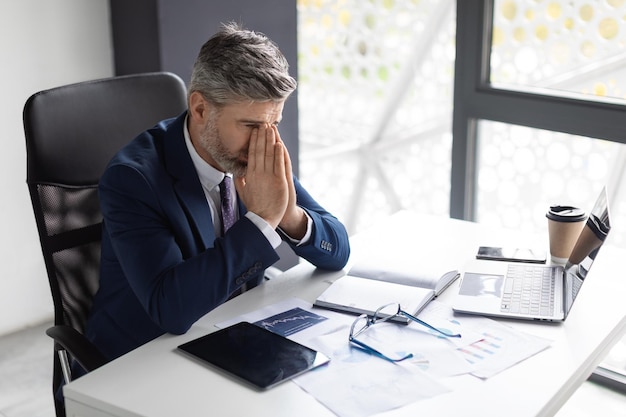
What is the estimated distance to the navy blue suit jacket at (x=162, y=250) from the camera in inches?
65.5

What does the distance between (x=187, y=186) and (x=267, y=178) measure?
0.63 feet

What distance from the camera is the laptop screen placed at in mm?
1796

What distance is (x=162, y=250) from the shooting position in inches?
67.1

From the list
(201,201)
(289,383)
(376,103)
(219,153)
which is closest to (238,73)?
(219,153)

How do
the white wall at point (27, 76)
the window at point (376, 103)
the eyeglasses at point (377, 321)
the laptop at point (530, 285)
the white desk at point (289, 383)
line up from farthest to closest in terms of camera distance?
the window at point (376, 103) → the white wall at point (27, 76) → the laptop at point (530, 285) → the eyeglasses at point (377, 321) → the white desk at point (289, 383)

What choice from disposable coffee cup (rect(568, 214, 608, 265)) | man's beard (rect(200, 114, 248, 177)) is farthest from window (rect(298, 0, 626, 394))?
man's beard (rect(200, 114, 248, 177))

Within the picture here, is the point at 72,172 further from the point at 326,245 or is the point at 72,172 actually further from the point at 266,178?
the point at 326,245

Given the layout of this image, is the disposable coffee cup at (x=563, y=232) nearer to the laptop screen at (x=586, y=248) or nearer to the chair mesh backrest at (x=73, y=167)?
the laptop screen at (x=586, y=248)

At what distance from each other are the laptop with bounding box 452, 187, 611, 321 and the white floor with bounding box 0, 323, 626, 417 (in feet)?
3.06

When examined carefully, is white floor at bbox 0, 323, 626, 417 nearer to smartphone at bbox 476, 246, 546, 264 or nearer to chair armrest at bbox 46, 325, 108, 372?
smartphone at bbox 476, 246, 546, 264

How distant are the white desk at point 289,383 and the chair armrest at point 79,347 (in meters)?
0.13

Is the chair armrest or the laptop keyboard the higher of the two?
the laptop keyboard

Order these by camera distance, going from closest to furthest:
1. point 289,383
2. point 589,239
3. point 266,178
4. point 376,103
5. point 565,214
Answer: point 289,383
point 266,178
point 589,239
point 565,214
point 376,103

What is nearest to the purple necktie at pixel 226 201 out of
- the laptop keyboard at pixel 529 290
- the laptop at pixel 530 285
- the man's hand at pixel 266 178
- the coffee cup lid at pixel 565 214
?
the man's hand at pixel 266 178
